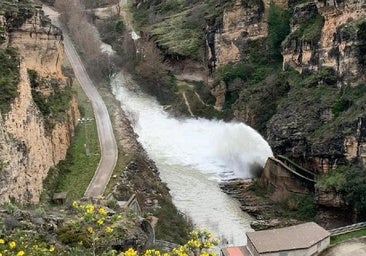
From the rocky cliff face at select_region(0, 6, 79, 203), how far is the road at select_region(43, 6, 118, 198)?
10.1ft

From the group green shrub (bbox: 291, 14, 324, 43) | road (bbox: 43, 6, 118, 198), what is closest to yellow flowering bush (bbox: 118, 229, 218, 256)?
road (bbox: 43, 6, 118, 198)

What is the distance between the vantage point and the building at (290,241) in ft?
103

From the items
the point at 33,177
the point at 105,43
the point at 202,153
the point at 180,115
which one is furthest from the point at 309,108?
the point at 105,43

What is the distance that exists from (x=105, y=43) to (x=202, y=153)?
115ft

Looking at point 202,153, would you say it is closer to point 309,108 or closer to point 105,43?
point 309,108

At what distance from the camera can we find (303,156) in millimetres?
46062

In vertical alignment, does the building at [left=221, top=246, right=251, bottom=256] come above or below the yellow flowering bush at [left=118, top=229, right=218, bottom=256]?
below

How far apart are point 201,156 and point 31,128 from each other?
21993mm

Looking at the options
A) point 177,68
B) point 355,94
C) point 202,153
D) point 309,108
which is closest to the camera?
point 355,94

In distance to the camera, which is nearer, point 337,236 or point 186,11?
point 337,236

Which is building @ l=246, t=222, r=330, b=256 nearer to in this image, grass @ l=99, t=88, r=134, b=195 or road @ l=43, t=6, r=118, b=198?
road @ l=43, t=6, r=118, b=198

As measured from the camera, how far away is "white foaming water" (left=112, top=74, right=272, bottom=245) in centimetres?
4275

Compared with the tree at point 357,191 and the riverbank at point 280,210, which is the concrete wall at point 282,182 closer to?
the riverbank at point 280,210

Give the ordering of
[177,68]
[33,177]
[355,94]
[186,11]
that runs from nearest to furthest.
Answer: [33,177] < [355,94] < [177,68] < [186,11]
